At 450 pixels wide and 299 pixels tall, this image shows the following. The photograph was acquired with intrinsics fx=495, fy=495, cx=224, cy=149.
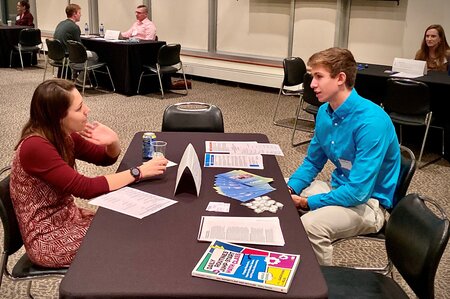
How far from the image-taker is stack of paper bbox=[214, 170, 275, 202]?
1.85m

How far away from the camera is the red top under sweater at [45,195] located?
5.74ft

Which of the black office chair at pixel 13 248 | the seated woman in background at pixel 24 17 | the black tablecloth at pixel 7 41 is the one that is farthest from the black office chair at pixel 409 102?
the seated woman in background at pixel 24 17

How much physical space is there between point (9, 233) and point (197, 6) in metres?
7.79

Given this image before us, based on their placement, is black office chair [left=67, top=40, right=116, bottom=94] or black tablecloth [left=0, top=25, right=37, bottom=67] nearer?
black office chair [left=67, top=40, right=116, bottom=94]

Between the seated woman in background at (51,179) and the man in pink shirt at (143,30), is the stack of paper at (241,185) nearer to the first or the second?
the seated woman in background at (51,179)

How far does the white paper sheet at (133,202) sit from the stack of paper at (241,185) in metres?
0.23

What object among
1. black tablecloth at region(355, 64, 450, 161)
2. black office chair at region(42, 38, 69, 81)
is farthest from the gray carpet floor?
black office chair at region(42, 38, 69, 81)

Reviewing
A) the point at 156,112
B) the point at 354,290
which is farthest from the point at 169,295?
the point at 156,112

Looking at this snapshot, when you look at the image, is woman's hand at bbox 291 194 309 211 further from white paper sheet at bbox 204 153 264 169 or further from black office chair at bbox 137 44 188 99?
black office chair at bbox 137 44 188 99

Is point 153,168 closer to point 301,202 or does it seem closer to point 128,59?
point 301,202

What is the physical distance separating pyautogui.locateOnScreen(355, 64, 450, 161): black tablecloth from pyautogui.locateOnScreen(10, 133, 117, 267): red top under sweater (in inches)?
148

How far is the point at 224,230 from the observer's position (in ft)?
5.11

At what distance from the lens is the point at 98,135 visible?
2225 millimetres

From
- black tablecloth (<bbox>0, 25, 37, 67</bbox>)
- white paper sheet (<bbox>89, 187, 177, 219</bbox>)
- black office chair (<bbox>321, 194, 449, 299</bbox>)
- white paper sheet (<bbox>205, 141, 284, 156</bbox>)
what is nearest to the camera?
black office chair (<bbox>321, 194, 449, 299</bbox>)
